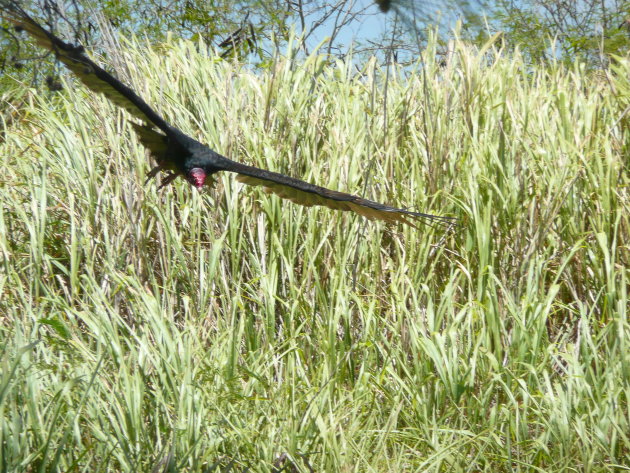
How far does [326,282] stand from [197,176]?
870 millimetres

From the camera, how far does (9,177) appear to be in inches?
148

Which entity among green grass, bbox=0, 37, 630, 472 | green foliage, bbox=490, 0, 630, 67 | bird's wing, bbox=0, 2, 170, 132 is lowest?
green grass, bbox=0, 37, 630, 472

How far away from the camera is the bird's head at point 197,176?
2975 millimetres

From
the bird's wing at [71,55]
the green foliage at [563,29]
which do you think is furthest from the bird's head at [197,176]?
the green foliage at [563,29]

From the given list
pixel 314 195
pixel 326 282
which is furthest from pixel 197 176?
pixel 326 282

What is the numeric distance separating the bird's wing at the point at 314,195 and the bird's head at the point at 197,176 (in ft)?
0.33

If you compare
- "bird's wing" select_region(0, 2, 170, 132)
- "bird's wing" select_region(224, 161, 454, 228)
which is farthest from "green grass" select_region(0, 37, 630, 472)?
"bird's wing" select_region(0, 2, 170, 132)

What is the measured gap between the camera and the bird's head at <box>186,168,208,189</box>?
9.76 feet

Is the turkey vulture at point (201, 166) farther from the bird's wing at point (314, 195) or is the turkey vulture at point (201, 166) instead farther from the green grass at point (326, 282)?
the green grass at point (326, 282)

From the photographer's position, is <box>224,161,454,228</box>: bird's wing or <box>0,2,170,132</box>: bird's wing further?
<box>224,161,454,228</box>: bird's wing

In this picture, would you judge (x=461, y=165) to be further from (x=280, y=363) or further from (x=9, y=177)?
(x=9, y=177)

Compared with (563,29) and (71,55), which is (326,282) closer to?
(71,55)

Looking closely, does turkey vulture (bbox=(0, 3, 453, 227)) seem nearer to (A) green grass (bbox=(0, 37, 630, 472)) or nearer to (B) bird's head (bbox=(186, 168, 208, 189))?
(B) bird's head (bbox=(186, 168, 208, 189))

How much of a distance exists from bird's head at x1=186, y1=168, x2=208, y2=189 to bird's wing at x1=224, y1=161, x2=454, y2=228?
100mm
